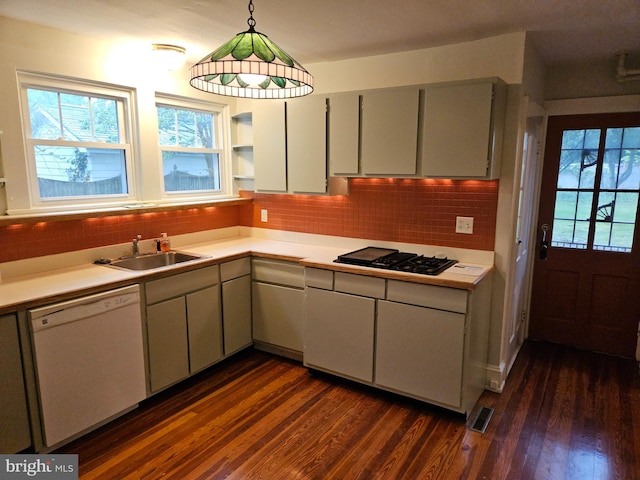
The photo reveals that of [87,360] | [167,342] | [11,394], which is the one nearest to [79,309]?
[87,360]

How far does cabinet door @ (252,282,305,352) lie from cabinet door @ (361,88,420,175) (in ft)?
3.84

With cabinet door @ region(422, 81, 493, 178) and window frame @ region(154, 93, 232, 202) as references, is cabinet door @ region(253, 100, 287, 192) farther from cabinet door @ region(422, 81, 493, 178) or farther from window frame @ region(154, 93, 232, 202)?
cabinet door @ region(422, 81, 493, 178)

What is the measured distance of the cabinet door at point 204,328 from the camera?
9.96 feet

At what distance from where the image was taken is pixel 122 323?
2.56 meters

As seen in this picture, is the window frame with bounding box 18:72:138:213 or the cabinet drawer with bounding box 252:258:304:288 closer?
the window frame with bounding box 18:72:138:213

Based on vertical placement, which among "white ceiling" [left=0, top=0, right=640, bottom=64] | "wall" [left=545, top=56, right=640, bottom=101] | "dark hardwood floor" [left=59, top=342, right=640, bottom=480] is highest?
"white ceiling" [left=0, top=0, right=640, bottom=64]

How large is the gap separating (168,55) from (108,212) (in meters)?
1.21

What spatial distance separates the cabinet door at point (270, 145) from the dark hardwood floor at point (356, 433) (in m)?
1.59

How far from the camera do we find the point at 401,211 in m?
3.28

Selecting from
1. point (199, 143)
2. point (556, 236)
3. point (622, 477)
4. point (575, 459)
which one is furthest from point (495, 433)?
point (199, 143)

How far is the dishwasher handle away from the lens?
217cm

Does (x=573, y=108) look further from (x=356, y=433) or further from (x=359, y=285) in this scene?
(x=356, y=433)

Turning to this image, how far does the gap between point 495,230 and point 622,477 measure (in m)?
1.55

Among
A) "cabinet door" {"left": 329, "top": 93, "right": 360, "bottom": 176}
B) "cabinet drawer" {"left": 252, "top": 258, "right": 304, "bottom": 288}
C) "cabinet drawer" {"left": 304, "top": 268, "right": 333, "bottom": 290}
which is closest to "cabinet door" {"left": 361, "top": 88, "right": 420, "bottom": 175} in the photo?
"cabinet door" {"left": 329, "top": 93, "right": 360, "bottom": 176}
